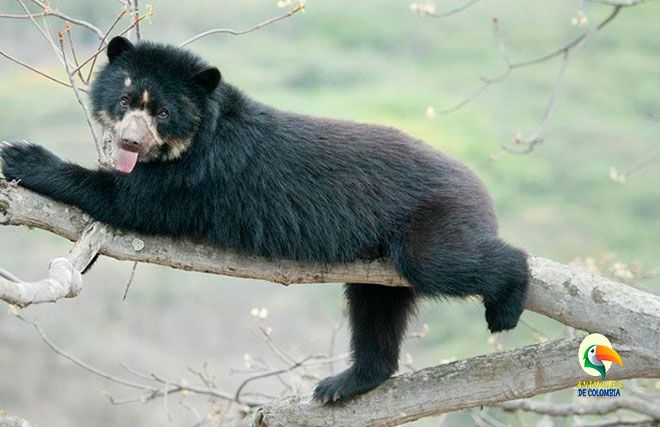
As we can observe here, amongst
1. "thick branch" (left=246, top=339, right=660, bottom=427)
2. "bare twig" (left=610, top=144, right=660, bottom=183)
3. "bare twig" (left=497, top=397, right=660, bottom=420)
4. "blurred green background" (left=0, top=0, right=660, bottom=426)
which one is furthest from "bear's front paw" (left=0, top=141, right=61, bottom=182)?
"bare twig" (left=610, top=144, right=660, bottom=183)

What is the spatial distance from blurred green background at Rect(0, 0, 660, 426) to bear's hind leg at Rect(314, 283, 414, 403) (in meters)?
1.89

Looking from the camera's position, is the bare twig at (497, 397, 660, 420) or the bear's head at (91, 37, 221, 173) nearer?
the bear's head at (91, 37, 221, 173)

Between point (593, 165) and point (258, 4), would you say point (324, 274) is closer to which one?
point (593, 165)

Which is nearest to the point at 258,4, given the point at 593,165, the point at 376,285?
the point at 593,165

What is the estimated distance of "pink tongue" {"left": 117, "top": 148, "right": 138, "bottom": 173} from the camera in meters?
5.70

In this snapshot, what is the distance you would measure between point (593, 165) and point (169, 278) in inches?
348

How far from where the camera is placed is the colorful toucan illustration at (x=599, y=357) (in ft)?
16.7

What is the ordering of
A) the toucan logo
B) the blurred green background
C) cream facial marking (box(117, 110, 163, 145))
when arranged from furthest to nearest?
1. the blurred green background
2. cream facial marking (box(117, 110, 163, 145))
3. the toucan logo

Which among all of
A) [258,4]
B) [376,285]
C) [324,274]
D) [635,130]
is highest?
[324,274]

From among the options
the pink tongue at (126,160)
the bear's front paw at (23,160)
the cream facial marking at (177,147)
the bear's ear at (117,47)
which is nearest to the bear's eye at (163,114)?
the cream facial marking at (177,147)

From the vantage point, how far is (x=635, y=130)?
69.7ft

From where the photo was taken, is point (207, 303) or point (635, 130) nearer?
point (207, 303)

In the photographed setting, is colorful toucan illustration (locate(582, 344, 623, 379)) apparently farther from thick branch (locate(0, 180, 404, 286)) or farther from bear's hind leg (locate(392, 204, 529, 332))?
thick branch (locate(0, 180, 404, 286))

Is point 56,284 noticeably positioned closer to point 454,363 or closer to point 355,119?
point 454,363
